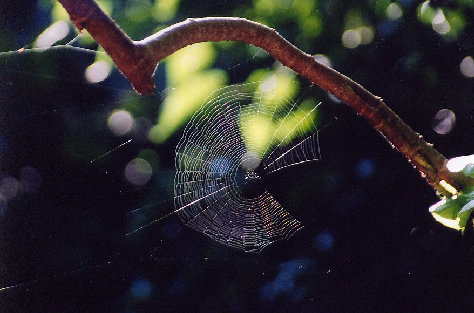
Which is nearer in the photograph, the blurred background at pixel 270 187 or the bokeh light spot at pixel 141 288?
the blurred background at pixel 270 187

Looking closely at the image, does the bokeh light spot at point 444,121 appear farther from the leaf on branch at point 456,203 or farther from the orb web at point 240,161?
the leaf on branch at point 456,203

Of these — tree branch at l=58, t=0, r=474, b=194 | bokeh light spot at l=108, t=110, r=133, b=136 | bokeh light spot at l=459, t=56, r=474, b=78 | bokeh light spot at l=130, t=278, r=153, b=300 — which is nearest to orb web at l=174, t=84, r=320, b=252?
bokeh light spot at l=108, t=110, r=133, b=136

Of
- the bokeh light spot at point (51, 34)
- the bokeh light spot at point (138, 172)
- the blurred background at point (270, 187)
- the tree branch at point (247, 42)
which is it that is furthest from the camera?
the bokeh light spot at point (138, 172)

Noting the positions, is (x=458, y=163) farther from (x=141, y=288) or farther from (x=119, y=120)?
(x=141, y=288)

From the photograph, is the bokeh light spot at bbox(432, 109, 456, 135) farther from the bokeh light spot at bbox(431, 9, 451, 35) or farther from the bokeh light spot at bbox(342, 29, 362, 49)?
the bokeh light spot at bbox(342, 29, 362, 49)

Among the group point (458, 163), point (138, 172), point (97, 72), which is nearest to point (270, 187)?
point (138, 172)

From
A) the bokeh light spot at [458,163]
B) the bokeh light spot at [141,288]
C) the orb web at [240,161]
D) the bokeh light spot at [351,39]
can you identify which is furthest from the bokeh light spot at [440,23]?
the bokeh light spot at [141,288]

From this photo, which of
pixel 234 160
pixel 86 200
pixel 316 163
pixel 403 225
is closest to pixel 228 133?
pixel 234 160
